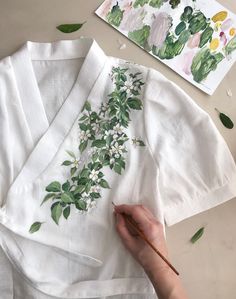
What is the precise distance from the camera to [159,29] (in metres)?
0.89

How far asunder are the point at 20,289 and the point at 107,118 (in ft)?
1.29

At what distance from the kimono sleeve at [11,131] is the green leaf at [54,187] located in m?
0.07

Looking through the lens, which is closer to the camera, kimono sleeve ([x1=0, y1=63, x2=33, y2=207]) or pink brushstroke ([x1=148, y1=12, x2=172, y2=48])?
kimono sleeve ([x1=0, y1=63, x2=33, y2=207])

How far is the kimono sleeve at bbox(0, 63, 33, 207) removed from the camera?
2.58 ft

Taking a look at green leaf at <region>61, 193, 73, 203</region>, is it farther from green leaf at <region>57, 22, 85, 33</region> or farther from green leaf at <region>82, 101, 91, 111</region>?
green leaf at <region>57, 22, 85, 33</region>

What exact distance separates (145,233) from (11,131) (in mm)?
334

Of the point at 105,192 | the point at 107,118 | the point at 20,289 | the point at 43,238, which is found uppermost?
the point at 107,118

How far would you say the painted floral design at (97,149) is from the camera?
31.5 inches

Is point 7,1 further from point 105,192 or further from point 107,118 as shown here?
point 105,192

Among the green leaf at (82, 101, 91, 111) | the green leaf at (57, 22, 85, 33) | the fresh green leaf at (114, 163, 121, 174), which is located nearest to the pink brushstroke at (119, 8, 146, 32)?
the green leaf at (57, 22, 85, 33)

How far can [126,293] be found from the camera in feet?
2.64

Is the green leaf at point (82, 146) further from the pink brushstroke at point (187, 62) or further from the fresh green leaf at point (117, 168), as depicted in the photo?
the pink brushstroke at point (187, 62)

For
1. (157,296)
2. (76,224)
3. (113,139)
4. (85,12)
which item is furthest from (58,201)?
(85,12)

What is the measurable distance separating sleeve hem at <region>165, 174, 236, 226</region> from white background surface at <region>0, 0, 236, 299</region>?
0.21 feet
